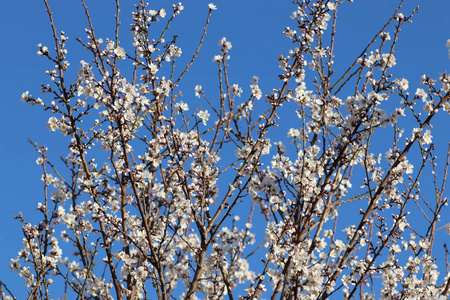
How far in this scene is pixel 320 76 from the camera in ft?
17.4

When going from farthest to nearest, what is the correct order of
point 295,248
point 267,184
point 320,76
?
point 320,76, point 267,184, point 295,248

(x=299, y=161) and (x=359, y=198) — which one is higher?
(x=299, y=161)

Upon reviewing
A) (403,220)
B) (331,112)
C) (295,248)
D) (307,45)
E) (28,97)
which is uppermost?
(307,45)

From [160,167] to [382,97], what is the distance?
6.86ft

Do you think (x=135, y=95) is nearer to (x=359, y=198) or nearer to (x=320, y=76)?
(x=320, y=76)

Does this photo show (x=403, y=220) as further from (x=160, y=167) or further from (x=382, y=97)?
(x=160, y=167)

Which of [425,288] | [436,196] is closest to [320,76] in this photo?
[436,196]

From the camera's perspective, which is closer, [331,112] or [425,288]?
[425,288]

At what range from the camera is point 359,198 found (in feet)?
15.8

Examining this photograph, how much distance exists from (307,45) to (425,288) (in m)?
2.62

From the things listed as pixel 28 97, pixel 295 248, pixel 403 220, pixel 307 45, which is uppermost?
pixel 307 45

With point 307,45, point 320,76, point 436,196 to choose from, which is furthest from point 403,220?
point 307,45

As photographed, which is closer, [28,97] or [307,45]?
[28,97]

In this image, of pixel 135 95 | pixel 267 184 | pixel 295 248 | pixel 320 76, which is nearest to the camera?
pixel 295 248
